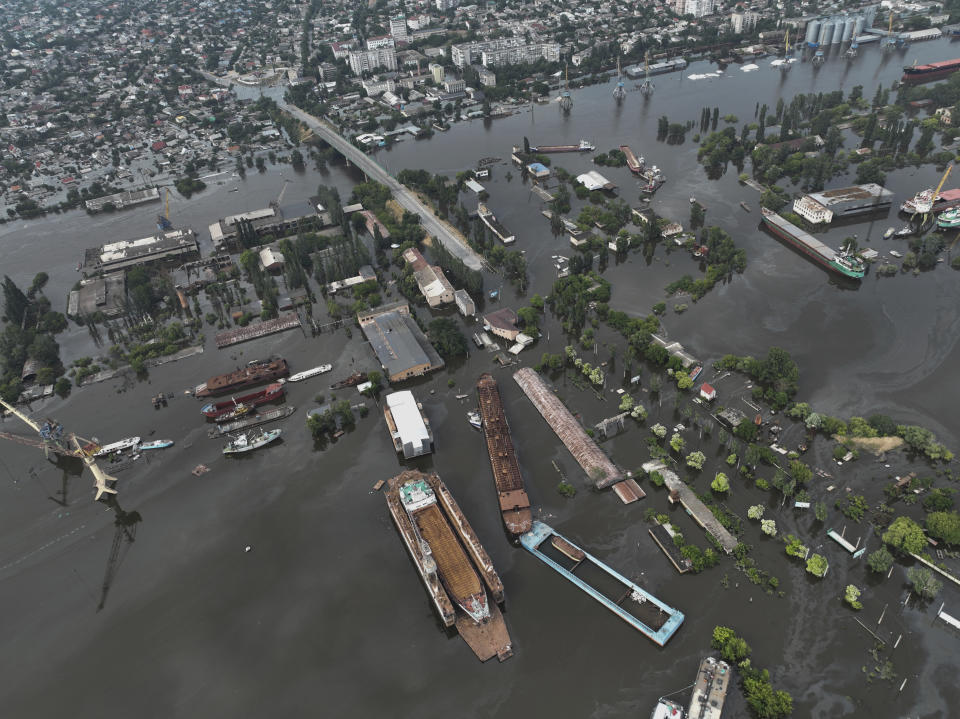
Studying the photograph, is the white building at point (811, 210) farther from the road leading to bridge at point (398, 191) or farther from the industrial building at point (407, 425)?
the industrial building at point (407, 425)

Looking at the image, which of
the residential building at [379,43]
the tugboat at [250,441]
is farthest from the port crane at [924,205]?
the residential building at [379,43]

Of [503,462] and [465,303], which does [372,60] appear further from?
[503,462]

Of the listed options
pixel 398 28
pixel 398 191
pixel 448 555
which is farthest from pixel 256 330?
pixel 398 28

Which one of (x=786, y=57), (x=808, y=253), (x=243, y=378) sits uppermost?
(x=786, y=57)

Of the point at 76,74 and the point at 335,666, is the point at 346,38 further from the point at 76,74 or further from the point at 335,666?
the point at 335,666

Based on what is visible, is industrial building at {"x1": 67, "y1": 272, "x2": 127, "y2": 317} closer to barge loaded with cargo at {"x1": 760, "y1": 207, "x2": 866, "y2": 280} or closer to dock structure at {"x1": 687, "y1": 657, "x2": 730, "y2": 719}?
dock structure at {"x1": 687, "y1": 657, "x2": 730, "y2": 719}

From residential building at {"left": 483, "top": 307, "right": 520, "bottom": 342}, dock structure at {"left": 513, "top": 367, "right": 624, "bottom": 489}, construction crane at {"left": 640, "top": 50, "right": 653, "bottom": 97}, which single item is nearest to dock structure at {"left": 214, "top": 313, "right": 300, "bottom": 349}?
residential building at {"left": 483, "top": 307, "right": 520, "bottom": 342}

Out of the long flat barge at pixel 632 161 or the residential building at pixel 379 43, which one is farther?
the residential building at pixel 379 43
